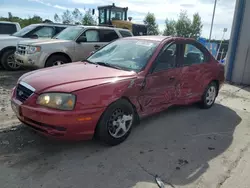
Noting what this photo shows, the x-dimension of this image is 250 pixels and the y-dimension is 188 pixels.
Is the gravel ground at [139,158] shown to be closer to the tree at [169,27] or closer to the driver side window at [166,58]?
the driver side window at [166,58]

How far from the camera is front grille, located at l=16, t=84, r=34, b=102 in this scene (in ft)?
10.1

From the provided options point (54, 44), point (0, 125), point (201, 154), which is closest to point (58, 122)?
point (0, 125)

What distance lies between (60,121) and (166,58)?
2186 mm

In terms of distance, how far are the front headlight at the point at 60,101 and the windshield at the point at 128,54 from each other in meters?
A: 1.18

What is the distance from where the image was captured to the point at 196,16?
111ft

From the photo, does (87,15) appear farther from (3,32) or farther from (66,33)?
Result: (66,33)

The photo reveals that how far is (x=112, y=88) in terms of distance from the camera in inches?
124

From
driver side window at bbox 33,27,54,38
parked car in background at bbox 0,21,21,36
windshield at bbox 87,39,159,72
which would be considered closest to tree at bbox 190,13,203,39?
driver side window at bbox 33,27,54,38

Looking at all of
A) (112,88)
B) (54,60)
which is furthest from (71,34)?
(112,88)

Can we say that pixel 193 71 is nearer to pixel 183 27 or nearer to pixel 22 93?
pixel 22 93

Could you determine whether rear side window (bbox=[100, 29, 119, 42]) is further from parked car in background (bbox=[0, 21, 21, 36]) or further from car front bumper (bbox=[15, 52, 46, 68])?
parked car in background (bbox=[0, 21, 21, 36])

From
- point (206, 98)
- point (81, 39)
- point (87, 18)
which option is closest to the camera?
point (206, 98)

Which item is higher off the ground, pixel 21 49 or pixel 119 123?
pixel 21 49

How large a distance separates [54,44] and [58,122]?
517 centimetres
